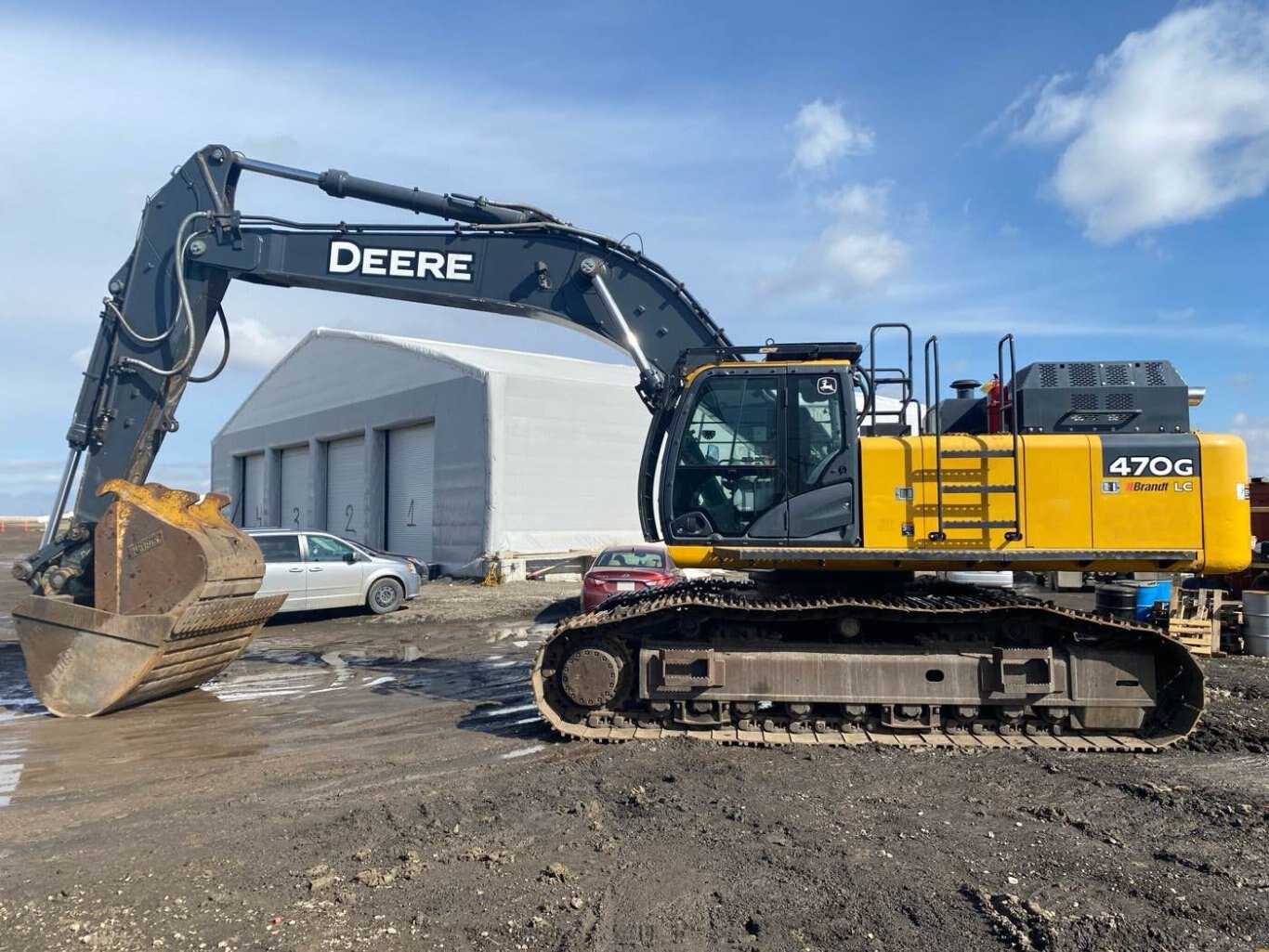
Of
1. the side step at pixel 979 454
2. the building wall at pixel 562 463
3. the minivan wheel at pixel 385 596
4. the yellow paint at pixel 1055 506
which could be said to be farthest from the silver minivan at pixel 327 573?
the side step at pixel 979 454

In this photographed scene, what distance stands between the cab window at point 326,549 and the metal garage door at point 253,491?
22.2m

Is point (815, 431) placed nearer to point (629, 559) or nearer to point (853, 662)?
point (853, 662)

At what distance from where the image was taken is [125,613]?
7812 millimetres

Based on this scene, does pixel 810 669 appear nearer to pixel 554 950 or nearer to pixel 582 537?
pixel 554 950

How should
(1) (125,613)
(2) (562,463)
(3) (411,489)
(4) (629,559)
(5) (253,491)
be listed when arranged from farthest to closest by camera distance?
(5) (253,491) < (3) (411,489) < (2) (562,463) < (4) (629,559) < (1) (125,613)

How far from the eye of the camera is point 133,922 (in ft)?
13.6

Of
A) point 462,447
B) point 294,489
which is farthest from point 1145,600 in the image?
point 294,489

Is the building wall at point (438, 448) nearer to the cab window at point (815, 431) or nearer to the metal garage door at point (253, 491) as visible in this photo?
the metal garage door at point (253, 491)

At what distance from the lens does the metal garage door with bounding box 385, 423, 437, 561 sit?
27750mm

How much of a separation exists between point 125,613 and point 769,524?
5.32m

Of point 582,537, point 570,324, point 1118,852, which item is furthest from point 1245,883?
point 582,537

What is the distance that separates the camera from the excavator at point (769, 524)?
691 cm

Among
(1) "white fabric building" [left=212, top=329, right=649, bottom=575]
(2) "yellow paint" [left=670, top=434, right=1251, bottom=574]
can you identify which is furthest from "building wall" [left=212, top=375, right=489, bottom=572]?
(2) "yellow paint" [left=670, top=434, right=1251, bottom=574]

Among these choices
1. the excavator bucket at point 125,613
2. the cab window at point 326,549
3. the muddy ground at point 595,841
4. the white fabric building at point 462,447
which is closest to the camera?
the muddy ground at point 595,841
